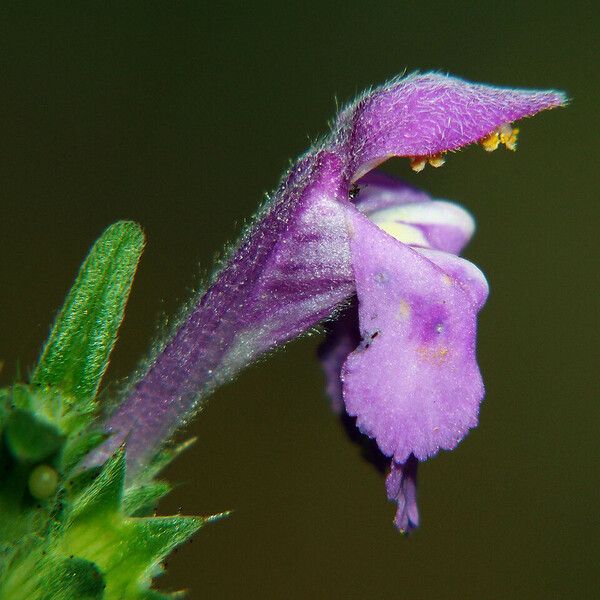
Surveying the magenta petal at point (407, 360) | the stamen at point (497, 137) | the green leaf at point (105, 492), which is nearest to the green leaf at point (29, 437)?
the green leaf at point (105, 492)

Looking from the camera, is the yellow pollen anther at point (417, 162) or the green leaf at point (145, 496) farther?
the yellow pollen anther at point (417, 162)

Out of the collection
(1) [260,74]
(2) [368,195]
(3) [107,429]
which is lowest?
(3) [107,429]

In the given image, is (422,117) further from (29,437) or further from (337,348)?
(29,437)

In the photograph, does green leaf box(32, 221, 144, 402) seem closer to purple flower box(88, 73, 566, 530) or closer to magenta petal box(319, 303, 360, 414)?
purple flower box(88, 73, 566, 530)

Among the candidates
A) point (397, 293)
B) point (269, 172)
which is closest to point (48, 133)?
point (269, 172)

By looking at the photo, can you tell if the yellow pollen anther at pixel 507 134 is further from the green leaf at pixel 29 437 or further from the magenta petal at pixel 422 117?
the green leaf at pixel 29 437

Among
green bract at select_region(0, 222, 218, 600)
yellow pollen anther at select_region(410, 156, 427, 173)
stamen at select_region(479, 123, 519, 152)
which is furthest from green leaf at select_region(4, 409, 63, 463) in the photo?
stamen at select_region(479, 123, 519, 152)

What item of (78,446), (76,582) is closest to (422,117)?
(78,446)

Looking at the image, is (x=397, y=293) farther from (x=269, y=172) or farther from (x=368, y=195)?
(x=269, y=172)
